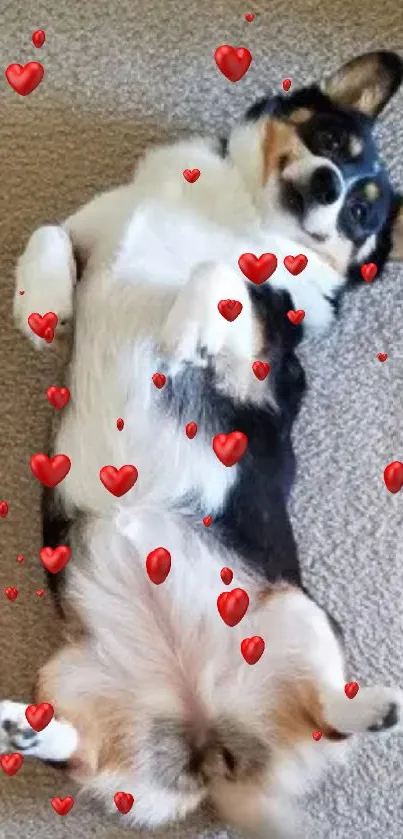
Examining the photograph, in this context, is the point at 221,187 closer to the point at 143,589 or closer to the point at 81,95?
the point at 81,95

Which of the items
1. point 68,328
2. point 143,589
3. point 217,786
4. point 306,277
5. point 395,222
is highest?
point 395,222

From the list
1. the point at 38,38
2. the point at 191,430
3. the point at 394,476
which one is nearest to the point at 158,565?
the point at 191,430

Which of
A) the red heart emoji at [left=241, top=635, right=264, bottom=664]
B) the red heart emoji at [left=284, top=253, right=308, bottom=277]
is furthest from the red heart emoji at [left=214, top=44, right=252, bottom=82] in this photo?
the red heart emoji at [left=241, top=635, right=264, bottom=664]

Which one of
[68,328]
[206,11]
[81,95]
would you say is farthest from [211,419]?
[206,11]

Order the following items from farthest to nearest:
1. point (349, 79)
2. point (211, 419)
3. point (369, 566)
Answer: point (369, 566), point (349, 79), point (211, 419)

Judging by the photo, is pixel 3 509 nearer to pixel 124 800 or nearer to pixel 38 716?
pixel 38 716

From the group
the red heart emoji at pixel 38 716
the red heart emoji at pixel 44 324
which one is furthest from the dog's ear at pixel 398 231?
the red heart emoji at pixel 38 716

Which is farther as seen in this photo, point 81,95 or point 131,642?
point 81,95
